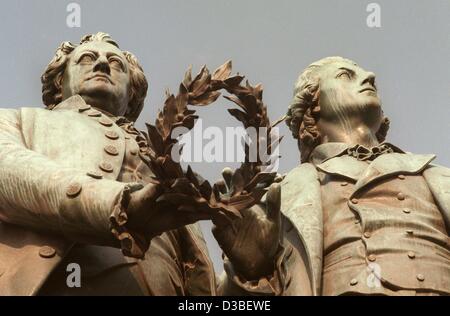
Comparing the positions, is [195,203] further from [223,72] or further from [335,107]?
[335,107]

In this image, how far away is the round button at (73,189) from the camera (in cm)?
690

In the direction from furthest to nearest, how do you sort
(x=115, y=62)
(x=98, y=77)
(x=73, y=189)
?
(x=115, y=62), (x=98, y=77), (x=73, y=189)

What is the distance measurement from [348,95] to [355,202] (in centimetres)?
146

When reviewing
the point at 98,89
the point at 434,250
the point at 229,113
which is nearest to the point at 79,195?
the point at 229,113

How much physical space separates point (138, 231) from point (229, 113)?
2.73ft

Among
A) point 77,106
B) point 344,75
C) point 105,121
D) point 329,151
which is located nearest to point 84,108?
point 77,106

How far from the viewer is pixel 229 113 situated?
7004 millimetres

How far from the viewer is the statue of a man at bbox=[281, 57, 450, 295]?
8.13 meters

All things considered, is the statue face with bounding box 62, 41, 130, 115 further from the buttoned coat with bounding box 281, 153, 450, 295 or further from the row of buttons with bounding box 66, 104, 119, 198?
the buttoned coat with bounding box 281, 153, 450, 295

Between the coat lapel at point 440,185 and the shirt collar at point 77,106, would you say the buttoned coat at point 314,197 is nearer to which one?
the coat lapel at point 440,185

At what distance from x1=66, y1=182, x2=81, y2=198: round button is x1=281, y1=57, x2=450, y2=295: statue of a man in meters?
1.54

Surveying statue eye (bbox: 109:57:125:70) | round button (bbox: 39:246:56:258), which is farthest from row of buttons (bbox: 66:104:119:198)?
statue eye (bbox: 109:57:125:70)

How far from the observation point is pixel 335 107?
10.1m

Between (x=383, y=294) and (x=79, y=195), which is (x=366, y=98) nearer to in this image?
(x=383, y=294)
